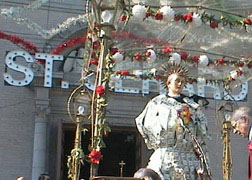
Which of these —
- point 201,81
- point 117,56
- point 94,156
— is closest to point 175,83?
point 117,56

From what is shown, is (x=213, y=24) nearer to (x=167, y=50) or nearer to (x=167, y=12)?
(x=167, y=12)

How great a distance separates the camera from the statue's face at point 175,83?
706 centimetres

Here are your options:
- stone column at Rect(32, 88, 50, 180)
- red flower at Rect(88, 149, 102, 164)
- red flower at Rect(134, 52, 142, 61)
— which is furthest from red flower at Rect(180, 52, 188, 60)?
stone column at Rect(32, 88, 50, 180)

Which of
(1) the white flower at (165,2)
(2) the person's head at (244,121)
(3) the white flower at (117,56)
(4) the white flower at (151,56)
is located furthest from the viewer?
(4) the white flower at (151,56)

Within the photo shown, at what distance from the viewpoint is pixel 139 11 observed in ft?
22.6

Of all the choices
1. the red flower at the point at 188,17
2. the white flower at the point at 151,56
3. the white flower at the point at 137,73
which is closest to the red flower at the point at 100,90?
the red flower at the point at 188,17

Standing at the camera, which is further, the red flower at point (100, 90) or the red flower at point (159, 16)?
the red flower at point (159, 16)

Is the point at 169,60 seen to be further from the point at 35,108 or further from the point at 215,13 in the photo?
the point at 35,108

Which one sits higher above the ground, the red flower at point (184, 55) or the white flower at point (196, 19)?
the white flower at point (196, 19)

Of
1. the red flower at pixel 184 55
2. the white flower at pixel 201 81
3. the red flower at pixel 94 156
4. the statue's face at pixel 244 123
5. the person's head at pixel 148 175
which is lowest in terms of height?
the person's head at pixel 148 175

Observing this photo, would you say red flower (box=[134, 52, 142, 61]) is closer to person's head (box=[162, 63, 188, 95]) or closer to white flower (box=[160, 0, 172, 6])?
person's head (box=[162, 63, 188, 95])

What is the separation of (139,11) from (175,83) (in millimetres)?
957

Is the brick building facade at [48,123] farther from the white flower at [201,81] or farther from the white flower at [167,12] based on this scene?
the white flower at [167,12]

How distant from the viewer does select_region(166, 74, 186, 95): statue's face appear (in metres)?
7.06
